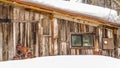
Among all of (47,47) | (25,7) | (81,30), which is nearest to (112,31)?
(81,30)

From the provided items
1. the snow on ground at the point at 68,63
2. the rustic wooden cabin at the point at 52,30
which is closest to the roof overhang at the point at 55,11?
the rustic wooden cabin at the point at 52,30

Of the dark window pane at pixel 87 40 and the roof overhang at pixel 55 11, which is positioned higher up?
the roof overhang at pixel 55 11

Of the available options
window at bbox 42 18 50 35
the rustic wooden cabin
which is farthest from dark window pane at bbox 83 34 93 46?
window at bbox 42 18 50 35

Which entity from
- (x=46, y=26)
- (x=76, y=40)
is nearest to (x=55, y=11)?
(x=46, y=26)

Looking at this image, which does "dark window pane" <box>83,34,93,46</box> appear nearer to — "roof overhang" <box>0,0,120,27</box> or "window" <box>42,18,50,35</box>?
"roof overhang" <box>0,0,120,27</box>

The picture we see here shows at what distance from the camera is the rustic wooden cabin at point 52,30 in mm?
16062

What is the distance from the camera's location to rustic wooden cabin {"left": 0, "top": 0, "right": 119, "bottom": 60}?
1606 centimetres

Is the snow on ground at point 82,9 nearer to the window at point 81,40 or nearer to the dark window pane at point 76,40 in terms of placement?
the window at point 81,40

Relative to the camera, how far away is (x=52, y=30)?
53.9 ft

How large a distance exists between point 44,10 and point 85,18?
1962 mm

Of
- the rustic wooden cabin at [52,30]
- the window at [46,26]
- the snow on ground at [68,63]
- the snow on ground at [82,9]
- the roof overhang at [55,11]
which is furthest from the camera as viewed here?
the snow on ground at [82,9]

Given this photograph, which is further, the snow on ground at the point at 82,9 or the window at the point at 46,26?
the snow on ground at the point at 82,9

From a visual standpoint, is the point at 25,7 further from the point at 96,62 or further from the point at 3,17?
the point at 96,62

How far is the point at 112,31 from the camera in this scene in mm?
16719
